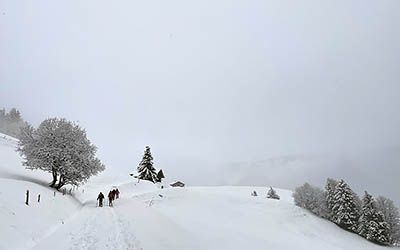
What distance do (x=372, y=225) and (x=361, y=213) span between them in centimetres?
396

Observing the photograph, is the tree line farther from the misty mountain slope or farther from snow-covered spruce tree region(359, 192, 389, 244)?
the misty mountain slope

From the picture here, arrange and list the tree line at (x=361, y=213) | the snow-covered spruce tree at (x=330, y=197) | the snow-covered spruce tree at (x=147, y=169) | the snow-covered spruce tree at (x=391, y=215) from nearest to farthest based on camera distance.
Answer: the tree line at (x=361, y=213) < the snow-covered spruce tree at (x=330, y=197) < the snow-covered spruce tree at (x=391, y=215) < the snow-covered spruce tree at (x=147, y=169)

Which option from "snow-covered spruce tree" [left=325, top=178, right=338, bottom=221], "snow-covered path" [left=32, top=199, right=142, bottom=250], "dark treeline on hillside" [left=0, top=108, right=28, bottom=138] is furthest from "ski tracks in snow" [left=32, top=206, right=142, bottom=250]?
"dark treeline on hillside" [left=0, top=108, right=28, bottom=138]

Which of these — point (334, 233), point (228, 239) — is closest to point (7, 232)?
point (228, 239)

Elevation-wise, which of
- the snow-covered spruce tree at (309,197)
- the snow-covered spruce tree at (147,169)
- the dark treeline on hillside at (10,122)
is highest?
the dark treeline on hillside at (10,122)

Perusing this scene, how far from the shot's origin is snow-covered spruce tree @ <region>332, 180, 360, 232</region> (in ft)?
216

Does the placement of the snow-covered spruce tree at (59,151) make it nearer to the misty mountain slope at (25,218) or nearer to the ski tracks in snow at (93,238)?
the misty mountain slope at (25,218)

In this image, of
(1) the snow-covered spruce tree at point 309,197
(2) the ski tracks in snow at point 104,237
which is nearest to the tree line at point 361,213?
(1) the snow-covered spruce tree at point 309,197

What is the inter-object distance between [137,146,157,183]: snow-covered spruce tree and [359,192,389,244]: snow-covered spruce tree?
49.3 m

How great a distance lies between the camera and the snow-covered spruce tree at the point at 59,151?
41.4 m

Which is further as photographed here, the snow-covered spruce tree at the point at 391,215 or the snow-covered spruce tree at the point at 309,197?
the snow-covered spruce tree at the point at 309,197

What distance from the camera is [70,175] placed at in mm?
42844

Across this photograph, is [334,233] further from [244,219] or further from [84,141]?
[84,141]

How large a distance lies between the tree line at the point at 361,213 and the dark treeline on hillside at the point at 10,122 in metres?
127
